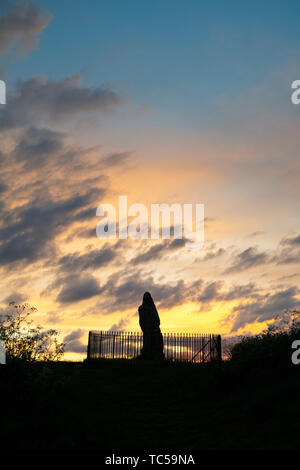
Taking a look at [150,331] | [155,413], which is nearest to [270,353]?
[155,413]

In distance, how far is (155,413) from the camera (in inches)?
559

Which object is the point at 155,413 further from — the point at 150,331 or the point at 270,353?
the point at 150,331

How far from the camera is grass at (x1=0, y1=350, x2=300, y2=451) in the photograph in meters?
10.2

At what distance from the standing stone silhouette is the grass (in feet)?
40.7

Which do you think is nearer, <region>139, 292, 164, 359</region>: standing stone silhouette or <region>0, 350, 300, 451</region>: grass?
<region>0, 350, 300, 451</region>: grass

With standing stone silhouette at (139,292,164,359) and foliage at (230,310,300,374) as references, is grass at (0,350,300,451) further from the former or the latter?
standing stone silhouette at (139,292,164,359)

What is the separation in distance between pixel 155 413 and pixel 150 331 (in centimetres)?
1657

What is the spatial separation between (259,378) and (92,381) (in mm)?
8168

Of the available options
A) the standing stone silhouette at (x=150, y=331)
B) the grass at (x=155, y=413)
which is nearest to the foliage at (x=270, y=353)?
the grass at (x=155, y=413)

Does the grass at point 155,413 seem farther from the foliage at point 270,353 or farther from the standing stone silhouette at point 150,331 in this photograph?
the standing stone silhouette at point 150,331

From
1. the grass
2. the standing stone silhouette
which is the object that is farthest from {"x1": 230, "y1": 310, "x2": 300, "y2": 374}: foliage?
the standing stone silhouette

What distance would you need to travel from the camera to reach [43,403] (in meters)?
11.6

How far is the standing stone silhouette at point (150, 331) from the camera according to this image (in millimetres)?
30312
